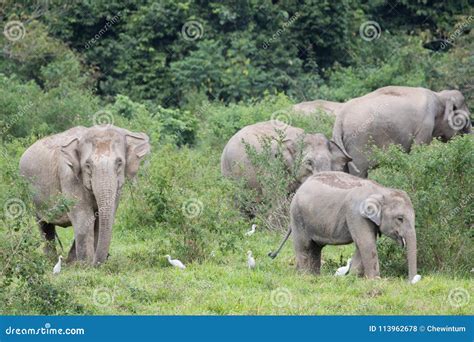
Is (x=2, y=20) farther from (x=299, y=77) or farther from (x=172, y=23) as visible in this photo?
(x=299, y=77)

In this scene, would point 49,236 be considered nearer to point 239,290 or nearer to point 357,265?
point 239,290

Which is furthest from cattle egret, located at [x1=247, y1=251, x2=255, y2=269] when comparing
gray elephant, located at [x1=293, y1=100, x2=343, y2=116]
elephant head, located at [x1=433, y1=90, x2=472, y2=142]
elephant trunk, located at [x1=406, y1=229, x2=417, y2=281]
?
gray elephant, located at [x1=293, y1=100, x2=343, y2=116]

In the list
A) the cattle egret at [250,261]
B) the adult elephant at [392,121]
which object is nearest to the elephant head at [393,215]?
the cattle egret at [250,261]

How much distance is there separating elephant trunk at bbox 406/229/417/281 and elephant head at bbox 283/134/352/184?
117 inches

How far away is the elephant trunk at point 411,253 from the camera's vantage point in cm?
1134

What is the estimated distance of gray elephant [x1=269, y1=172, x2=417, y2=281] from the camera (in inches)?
456

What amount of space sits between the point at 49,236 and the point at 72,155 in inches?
54.6

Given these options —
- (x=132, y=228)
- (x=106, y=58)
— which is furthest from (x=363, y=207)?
(x=106, y=58)

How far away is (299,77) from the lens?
1024 inches

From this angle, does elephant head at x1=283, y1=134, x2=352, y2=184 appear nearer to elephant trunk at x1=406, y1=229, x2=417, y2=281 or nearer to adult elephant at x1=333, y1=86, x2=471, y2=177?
adult elephant at x1=333, y1=86, x2=471, y2=177

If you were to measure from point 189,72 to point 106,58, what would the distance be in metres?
2.36

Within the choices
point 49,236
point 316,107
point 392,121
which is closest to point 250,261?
point 49,236

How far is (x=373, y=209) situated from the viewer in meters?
11.6

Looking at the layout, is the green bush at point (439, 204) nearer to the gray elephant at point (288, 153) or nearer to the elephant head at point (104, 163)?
the gray elephant at point (288, 153)
